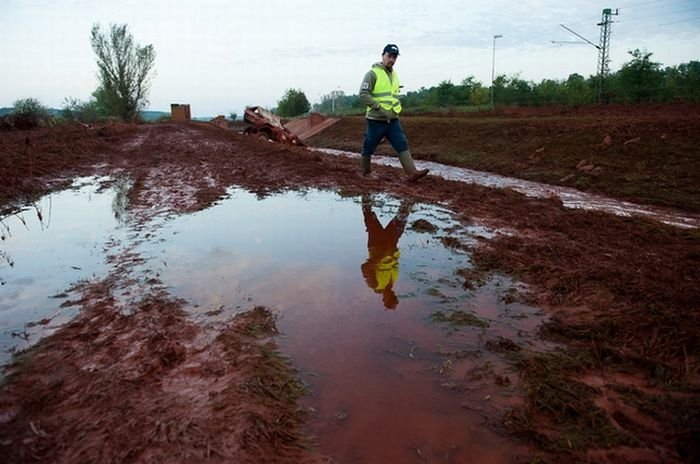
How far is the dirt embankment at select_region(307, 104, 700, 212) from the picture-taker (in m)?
8.74

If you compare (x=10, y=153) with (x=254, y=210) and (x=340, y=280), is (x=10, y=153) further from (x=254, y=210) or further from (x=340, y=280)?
(x=340, y=280)

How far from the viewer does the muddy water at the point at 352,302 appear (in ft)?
6.79

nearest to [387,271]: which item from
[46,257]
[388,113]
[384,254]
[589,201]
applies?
[384,254]

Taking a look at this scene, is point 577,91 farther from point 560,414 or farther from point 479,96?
point 560,414

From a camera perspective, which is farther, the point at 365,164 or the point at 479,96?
the point at 479,96

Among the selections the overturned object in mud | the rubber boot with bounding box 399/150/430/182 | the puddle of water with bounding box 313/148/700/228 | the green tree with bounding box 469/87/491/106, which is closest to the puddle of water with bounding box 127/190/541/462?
the rubber boot with bounding box 399/150/430/182

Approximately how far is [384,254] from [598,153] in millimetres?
9014

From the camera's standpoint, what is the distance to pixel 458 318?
10.2 ft

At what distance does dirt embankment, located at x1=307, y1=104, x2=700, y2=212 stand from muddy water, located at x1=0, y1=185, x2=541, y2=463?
5161mm

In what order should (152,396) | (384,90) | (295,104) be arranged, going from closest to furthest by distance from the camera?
(152,396) < (384,90) < (295,104)

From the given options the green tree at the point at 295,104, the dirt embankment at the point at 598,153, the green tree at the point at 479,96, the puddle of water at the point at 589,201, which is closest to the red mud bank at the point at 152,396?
the puddle of water at the point at 589,201

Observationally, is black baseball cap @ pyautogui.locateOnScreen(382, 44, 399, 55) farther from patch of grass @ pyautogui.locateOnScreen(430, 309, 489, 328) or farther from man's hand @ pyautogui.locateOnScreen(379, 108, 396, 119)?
patch of grass @ pyautogui.locateOnScreen(430, 309, 489, 328)

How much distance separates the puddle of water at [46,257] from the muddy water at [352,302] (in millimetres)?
27

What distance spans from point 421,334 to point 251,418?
125 cm
